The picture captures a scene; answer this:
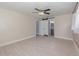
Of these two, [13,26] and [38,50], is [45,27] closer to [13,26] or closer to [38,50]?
[13,26]

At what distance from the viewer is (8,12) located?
14.6 ft

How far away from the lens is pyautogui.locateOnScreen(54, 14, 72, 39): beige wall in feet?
19.0

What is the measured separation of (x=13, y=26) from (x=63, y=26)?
3.73 metres

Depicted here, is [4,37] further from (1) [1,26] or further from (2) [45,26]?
(2) [45,26]

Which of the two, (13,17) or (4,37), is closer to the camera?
(4,37)

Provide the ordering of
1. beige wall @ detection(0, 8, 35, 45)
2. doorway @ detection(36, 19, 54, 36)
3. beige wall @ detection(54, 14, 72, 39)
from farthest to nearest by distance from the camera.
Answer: doorway @ detection(36, 19, 54, 36) < beige wall @ detection(54, 14, 72, 39) < beige wall @ detection(0, 8, 35, 45)

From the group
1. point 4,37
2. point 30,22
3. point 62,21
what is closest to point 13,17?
point 4,37

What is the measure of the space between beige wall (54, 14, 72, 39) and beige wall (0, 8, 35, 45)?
2.38 m

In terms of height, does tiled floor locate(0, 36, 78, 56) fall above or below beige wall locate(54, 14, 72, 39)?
below

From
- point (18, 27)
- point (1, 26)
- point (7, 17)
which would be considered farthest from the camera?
point (18, 27)

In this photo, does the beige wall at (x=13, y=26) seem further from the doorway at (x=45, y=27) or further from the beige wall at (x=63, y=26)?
the beige wall at (x=63, y=26)

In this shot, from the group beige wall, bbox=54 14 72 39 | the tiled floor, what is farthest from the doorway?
the tiled floor

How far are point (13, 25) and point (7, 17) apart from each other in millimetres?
644

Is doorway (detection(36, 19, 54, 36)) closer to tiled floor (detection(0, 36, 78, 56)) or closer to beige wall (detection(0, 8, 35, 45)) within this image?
beige wall (detection(0, 8, 35, 45))
